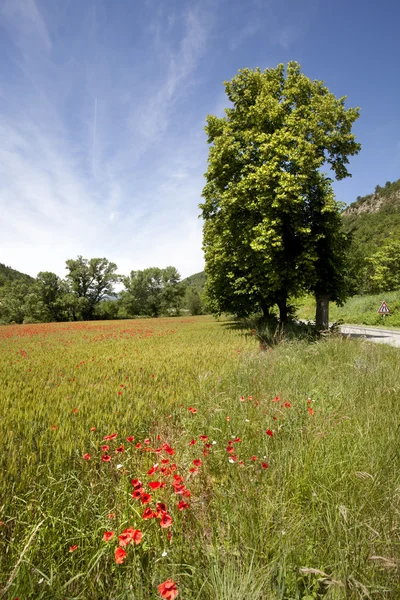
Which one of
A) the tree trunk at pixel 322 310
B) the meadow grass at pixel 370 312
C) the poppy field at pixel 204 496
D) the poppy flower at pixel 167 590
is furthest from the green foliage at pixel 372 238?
the poppy flower at pixel 167 590

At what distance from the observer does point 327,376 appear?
548cm

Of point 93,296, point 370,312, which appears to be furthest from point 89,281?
point 370,312

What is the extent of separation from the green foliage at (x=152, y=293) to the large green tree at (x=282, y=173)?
68.5 meters

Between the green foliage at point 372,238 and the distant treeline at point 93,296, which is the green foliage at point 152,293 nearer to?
the distant treeline at point 93,296

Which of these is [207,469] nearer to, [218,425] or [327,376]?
[218,425]

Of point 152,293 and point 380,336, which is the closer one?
point 380,336

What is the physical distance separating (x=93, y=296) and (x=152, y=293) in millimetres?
18714

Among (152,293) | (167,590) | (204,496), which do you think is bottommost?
(204,496)

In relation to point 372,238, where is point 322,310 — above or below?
below

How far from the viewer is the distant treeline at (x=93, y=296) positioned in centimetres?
6594

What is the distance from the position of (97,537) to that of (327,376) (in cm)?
486

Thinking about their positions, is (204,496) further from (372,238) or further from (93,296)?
(372,238)

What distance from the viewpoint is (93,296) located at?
71062 mm

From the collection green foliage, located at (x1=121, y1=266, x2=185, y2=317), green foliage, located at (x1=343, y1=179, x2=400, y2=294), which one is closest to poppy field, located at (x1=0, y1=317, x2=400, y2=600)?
green foliage, located at (x1=343, y1=179, x2=400, y2=294)
